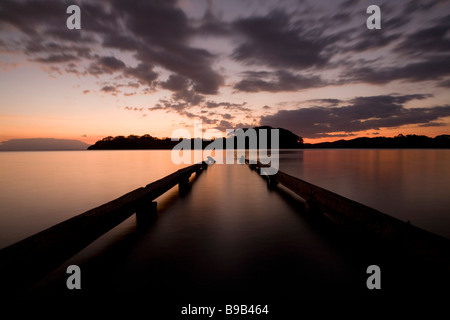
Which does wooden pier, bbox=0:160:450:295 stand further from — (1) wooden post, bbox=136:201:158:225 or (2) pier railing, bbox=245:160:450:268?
(1) wooden post, bbox=136:201:158:225

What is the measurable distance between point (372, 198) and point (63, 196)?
1246cm

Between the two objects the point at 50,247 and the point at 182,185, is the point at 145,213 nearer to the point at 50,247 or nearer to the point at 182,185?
the point at 50,247

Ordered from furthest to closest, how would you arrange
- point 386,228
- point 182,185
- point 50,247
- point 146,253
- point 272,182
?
point 272,182 → point 182,185 → point 146,253 → point 386,228 → point 50,247

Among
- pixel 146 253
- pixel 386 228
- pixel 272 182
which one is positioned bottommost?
pixel 146 253

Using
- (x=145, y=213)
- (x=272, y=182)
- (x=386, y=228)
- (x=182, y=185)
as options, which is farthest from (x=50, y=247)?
(x=272, y=182)

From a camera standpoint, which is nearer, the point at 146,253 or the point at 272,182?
the point at 146,253

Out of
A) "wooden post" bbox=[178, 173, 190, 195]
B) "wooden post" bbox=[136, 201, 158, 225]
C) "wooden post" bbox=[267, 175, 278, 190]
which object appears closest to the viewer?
"wooden post" bbox=[136, 201, 158, 225]

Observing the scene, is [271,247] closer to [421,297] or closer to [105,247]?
[421,297]

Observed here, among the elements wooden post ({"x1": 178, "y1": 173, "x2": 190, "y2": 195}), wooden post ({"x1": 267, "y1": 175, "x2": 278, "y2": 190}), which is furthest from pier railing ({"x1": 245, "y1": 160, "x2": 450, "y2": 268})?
wooden post ({"x1": 178, "y1": 173, "x2": 190, "y2": 195})

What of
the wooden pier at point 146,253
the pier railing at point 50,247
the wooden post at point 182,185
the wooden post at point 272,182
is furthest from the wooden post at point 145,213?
the wooden post at point 272,182

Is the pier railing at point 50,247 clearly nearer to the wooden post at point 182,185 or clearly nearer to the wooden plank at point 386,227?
the wooden plank at point 386,227

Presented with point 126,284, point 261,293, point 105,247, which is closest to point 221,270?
point 261,293

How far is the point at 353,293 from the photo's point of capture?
289 centimetres
